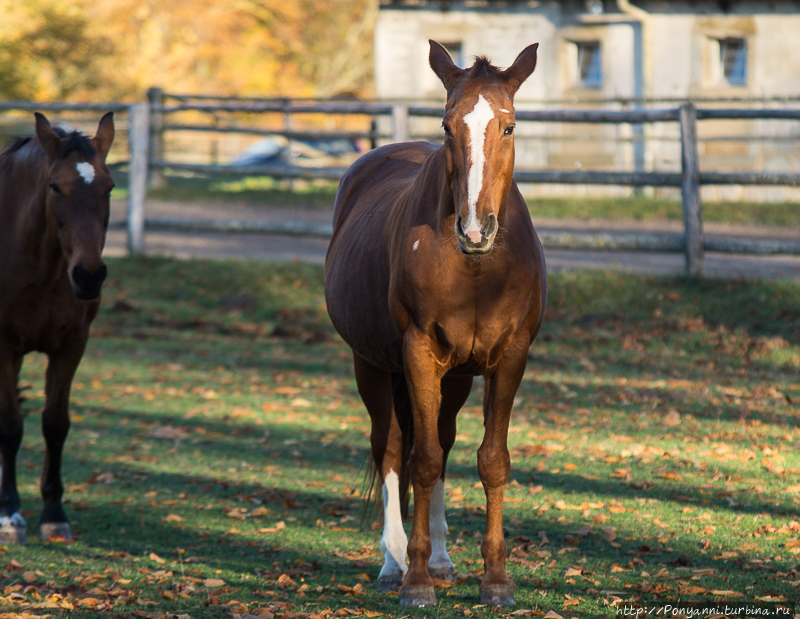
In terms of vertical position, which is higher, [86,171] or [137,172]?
[137,172]

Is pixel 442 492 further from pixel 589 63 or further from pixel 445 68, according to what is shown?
pixel 589 63

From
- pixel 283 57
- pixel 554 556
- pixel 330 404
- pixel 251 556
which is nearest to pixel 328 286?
pixel 251 556

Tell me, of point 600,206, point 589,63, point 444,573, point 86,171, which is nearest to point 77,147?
point 86,171

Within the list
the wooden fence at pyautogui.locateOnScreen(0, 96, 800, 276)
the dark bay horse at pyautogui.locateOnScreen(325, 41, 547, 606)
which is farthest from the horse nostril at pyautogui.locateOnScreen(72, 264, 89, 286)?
the wooden fence at pyautogui.locateOnScreen(0, 96, 800, 276)

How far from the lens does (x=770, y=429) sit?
6719 mm

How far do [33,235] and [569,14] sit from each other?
18111 mm

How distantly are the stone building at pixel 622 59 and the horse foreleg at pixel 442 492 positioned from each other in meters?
15.4

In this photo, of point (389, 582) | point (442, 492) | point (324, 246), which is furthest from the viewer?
point (324, 246)

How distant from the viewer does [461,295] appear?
3701 millimetres

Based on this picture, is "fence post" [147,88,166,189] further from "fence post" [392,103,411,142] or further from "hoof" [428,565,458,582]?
"hoof" [428,565,458,582]

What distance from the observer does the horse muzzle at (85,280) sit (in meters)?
4.72

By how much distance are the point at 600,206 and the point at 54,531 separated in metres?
12.5

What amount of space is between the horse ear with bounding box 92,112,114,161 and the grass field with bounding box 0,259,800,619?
2.17 m

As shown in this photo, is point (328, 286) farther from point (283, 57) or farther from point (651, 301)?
point (283, 57)
